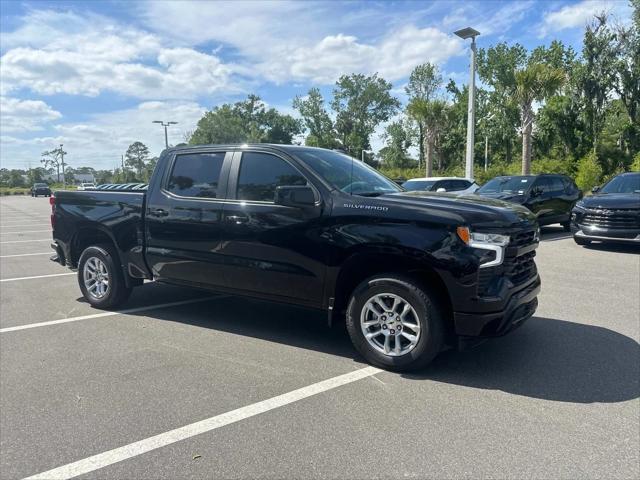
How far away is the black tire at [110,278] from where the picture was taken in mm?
6113

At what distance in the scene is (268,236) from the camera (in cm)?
473

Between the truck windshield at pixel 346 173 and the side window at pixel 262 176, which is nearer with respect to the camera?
the truck windshield at pixel 346 173

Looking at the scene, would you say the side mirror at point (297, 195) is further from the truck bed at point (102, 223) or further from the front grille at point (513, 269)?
the truck bed at point (102, 223)

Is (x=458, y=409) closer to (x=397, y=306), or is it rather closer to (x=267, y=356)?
(x=397, y=306)

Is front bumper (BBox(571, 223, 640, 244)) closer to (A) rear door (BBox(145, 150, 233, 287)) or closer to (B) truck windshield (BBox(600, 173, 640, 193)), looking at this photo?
(B) truck windshield (BBox(600, 173, 640, 193))

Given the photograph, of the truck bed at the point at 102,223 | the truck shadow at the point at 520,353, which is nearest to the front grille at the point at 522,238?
the truck shadow at the point at 520,353

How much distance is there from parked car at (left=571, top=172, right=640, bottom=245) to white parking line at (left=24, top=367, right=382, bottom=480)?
8.46m

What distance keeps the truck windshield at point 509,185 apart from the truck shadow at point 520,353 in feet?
27.3

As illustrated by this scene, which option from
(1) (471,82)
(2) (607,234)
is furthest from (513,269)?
(1) (471,82)

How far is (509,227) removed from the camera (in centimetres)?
400

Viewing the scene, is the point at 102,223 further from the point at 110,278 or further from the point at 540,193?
the point at 540,193

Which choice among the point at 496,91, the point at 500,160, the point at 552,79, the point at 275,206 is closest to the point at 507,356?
the point at 275,206

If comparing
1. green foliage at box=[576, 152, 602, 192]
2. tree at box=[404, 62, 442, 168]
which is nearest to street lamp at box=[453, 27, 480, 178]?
green foliage at box=[576, 152, 602, 192]

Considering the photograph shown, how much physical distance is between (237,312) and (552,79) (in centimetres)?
2078
